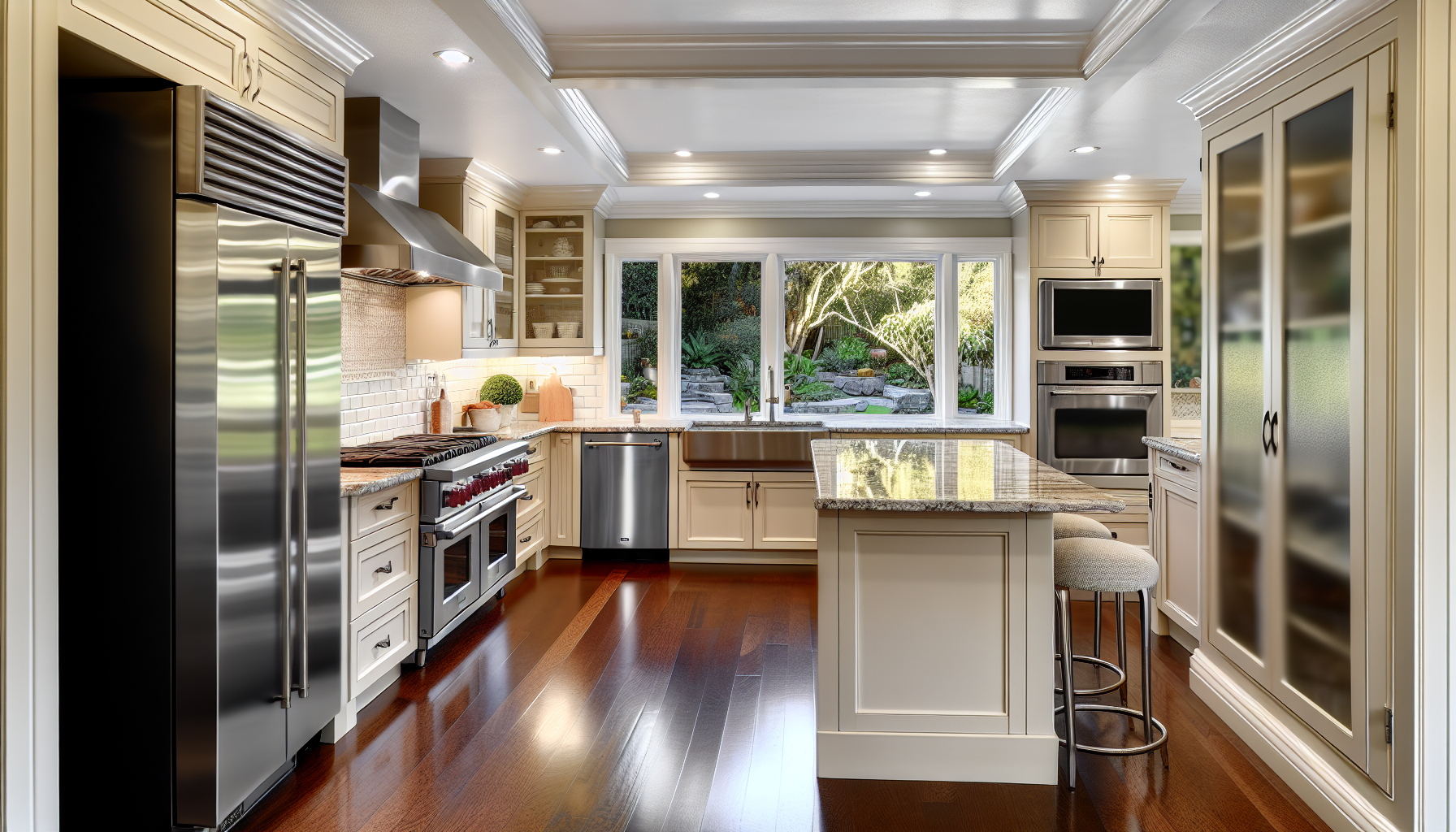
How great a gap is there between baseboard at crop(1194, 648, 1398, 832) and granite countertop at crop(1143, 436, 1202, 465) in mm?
770

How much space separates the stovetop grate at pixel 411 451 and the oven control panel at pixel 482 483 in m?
0.12

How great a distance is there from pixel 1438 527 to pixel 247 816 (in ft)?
10.1

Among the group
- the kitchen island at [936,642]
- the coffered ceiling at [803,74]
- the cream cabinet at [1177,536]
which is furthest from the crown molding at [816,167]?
the kitchen island at [936,642]

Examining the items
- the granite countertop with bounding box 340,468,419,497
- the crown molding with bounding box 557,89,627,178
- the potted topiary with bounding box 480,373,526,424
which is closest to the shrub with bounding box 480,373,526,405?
the potted topiary with bounding box 480,373,526,424

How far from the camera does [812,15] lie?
3.25 metres

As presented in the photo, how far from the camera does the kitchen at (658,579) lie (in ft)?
6.88

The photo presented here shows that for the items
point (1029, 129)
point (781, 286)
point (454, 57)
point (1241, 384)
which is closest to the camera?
point (1241, 384)

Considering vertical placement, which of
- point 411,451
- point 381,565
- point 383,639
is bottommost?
point 383,639

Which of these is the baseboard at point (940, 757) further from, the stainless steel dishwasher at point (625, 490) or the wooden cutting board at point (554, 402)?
the wooden cutting board at point (554, 402)

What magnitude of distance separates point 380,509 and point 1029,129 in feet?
11.3

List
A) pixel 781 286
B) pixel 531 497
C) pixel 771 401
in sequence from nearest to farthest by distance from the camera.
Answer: pixel 531 497 < pixel 771 401 < pixel 781 286

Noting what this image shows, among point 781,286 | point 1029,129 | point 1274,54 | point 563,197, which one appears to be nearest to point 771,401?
point 781,286

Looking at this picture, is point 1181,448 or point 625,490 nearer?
point 1181,448

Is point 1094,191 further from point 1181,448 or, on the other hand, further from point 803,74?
point 803,74
